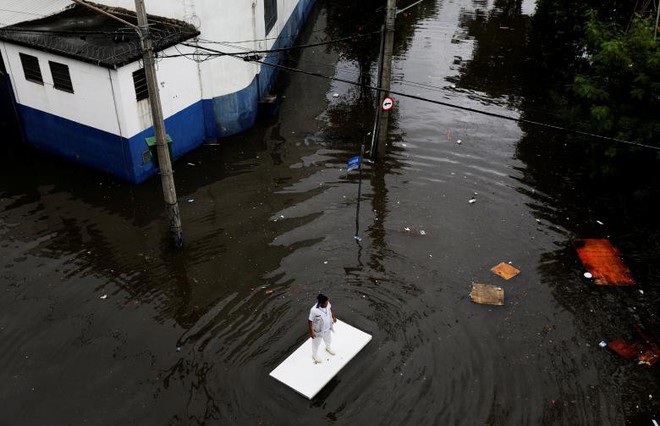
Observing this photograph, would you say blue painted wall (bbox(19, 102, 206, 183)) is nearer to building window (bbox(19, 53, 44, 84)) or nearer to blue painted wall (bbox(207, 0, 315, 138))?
blue painted wall (bbox(207, 0, 315, 138))

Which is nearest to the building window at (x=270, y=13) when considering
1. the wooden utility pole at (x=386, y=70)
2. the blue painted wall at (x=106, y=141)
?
the blue painted wall at (x=106, y=141)

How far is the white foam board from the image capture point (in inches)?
333

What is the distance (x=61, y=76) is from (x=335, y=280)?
8.74 meters

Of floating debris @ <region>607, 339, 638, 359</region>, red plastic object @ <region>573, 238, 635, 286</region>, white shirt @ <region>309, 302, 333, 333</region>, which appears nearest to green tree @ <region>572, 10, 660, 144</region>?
red plastic object @ <region>573, 238, 635, 286</region>

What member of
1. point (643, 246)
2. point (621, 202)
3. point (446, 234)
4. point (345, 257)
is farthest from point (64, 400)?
point (621, 202)

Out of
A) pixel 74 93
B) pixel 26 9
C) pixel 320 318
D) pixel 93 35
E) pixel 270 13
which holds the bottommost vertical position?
pixel 320 318

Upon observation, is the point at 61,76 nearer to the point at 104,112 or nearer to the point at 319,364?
the point at 104,112

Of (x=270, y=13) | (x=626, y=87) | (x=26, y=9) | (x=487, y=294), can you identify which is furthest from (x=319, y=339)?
(x=270, y=13)

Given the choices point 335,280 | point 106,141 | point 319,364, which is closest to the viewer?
point 319,364

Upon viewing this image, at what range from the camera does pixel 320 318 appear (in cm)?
824

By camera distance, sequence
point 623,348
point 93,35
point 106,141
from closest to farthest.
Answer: point 623,348 → point 93,35 → point 106,141

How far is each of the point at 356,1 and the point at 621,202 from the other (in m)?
13.1

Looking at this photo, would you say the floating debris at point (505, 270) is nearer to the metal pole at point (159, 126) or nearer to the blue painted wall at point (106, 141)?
the metal pole at point (159, 126)

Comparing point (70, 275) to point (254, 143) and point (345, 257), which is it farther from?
point (254, 143)
